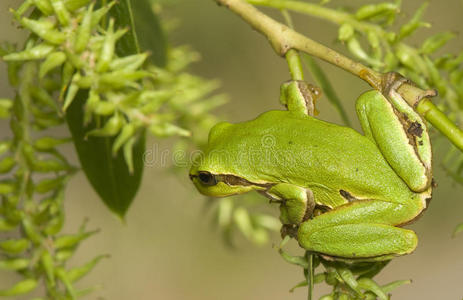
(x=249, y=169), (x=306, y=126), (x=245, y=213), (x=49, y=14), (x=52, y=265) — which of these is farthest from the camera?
(x=245, y=213)

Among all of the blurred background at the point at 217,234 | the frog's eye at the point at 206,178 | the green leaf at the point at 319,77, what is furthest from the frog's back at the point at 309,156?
the blurred background at the point at 217,234

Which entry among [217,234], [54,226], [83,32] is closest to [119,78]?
[83,32]

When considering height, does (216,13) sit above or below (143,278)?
above

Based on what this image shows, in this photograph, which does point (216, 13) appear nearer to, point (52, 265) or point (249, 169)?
point (249, 169)

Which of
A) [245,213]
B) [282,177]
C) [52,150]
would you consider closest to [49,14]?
[52,150]

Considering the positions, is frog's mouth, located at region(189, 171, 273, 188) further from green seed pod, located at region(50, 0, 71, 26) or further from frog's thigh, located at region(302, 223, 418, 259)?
green seed pod, located at region(50, 0, 71, 26)

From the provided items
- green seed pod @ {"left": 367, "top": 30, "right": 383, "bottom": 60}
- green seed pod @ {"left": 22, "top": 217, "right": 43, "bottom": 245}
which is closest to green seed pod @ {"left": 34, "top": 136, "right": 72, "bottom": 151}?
green seed pod @ {"left": 22, "top": 217, "right": 43, "bottom": 245}

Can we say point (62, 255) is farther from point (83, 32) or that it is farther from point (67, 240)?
point (83, 32)
